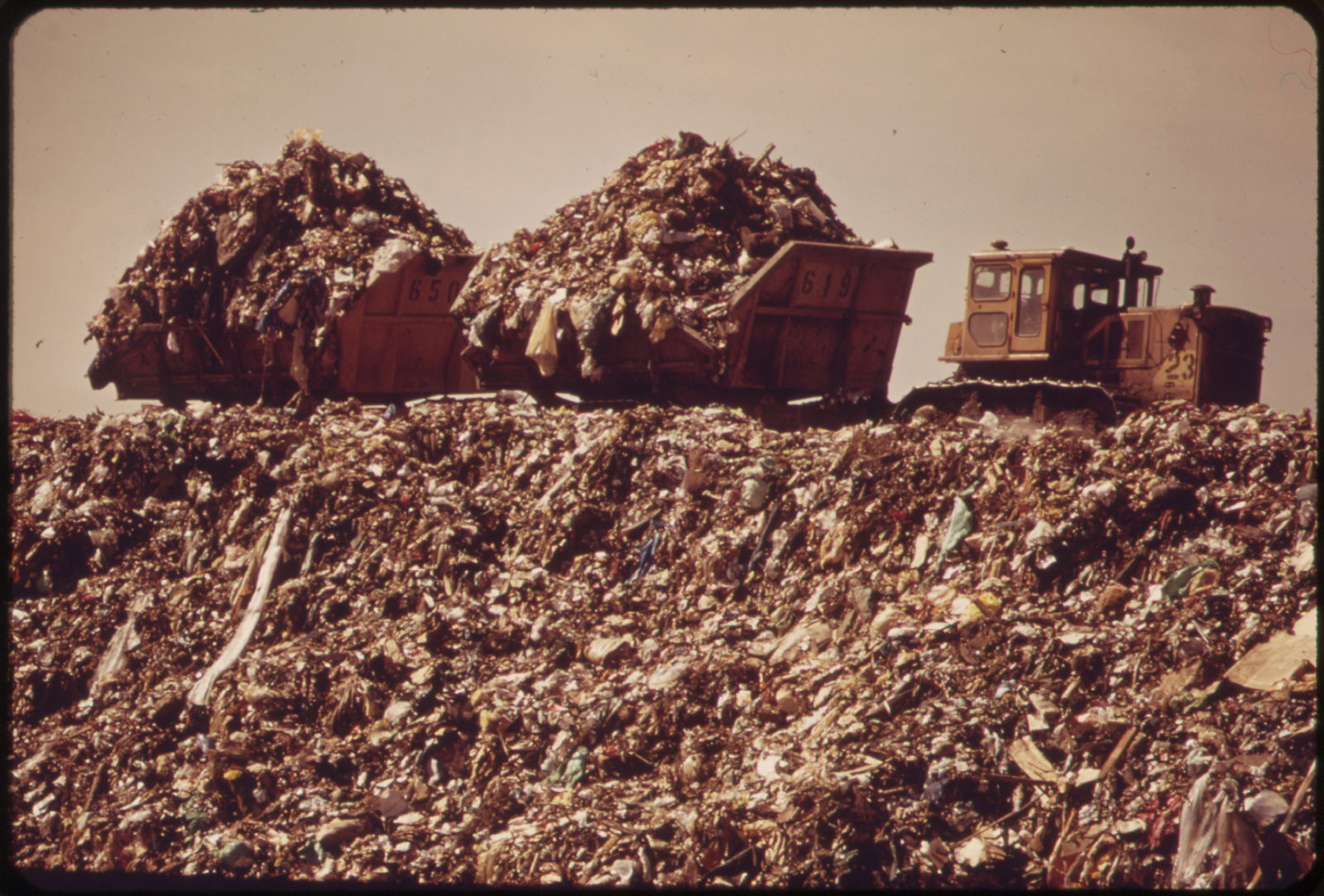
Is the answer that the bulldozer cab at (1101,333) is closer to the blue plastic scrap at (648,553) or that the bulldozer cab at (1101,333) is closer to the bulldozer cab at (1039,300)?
the bulldozer cab at (1039,300)

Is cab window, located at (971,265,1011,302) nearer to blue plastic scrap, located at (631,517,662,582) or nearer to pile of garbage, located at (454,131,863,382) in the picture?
pile of garbage, located at (454,131,863,382)

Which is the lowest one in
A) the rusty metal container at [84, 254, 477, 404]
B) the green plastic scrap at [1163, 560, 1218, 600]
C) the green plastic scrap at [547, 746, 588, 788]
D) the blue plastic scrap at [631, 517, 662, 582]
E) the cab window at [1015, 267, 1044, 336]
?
the green plastic scrap at [547, 746, 588, 788]

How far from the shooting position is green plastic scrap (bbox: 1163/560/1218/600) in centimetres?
672

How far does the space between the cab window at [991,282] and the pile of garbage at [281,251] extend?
4520 mm

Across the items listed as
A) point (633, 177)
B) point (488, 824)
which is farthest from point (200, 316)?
point (488, 824)

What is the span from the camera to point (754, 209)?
433 inches

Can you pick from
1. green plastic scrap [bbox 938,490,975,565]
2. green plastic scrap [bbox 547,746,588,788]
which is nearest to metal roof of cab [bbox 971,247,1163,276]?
green plastic scrap [bbox 938,490,975,565]

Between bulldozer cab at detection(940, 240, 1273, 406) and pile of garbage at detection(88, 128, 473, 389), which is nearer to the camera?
bulldozer cab at detection(940, 240, 1273, 406)

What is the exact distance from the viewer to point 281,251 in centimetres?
1229

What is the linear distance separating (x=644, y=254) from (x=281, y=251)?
12.4ft

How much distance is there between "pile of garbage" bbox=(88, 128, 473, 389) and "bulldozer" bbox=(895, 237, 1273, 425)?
182 inches

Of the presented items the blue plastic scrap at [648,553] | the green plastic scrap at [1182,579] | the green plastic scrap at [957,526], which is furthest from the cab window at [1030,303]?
the green plastic scrap at [1182,579]

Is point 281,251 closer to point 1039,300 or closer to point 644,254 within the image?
point 644,254

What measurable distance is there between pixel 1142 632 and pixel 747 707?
199 centimetres
